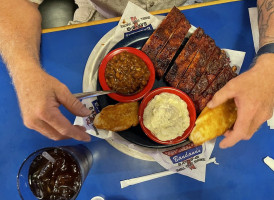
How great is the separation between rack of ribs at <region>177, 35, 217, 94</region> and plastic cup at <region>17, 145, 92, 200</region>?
3.31 ft

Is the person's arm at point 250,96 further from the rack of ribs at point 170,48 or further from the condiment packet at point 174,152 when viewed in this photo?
the rack of ribs at point 170,48

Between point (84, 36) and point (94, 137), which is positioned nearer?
point (94, 137)

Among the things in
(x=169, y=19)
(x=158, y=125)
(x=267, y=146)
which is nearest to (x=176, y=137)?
(x=158, y=125)

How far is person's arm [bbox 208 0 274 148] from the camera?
5.21 feet

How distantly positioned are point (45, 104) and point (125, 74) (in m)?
0.74

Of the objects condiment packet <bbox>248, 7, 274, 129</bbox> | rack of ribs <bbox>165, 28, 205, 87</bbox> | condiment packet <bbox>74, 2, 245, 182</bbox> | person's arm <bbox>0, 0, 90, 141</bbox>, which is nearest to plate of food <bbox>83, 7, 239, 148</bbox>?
rack of ribs <bbox>165, 28, 205, 87</bbox>

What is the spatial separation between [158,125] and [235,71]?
90cm

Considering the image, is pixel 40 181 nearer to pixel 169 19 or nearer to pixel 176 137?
pixel 176 137

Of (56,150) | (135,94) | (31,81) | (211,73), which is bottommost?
(56,150)

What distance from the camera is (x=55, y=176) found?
1.62 metres

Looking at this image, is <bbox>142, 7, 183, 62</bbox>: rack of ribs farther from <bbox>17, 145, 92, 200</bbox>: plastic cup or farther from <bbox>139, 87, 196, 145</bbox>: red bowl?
<bbox>17, 145, 92, 200</bbox>: plastic cup

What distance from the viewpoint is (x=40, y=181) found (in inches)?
62.4

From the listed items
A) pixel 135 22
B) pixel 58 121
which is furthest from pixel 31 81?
pixel 135 22

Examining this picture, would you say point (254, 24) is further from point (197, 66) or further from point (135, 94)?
point (135, 94)
